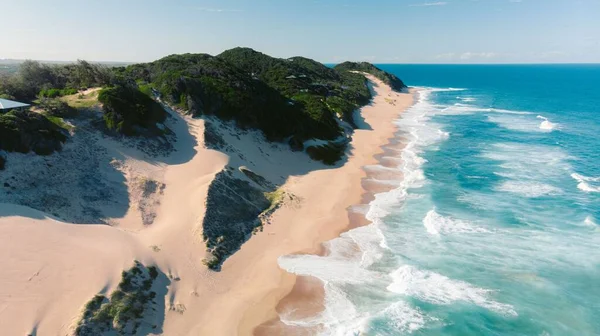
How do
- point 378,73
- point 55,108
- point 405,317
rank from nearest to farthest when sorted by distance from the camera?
point 405,317 < point 55,108 < point 378,73

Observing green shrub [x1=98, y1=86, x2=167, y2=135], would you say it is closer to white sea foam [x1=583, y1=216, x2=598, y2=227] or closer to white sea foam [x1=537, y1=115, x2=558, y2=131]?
white sea foam [x1=583, y1=216, x2=598, y2=227]

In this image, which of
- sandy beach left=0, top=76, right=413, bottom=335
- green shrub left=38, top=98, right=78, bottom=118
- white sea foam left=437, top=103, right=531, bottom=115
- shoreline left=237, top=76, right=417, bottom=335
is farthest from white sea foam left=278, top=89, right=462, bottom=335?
white sea foam left=437, top=103, right=531, bottom=115

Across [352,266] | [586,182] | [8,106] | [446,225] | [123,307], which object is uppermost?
[8,106]

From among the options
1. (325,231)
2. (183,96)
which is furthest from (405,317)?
(183,96)

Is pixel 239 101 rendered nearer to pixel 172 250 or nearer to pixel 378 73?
pixel 172 250

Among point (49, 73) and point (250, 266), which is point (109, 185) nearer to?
point (250, 266)

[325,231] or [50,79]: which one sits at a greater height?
[50,79]

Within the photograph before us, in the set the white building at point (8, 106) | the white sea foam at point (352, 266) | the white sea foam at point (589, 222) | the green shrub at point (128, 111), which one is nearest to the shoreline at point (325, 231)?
the white sea foam at point (352, 266)

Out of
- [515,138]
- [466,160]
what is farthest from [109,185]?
[515,138]
